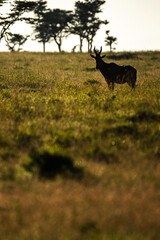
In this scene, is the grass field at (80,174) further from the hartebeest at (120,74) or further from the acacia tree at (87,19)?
the acacia tree at (87,19)

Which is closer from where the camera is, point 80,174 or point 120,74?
point 80,174

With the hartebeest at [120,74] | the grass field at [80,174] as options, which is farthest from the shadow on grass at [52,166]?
the hartebeest at [120,74]

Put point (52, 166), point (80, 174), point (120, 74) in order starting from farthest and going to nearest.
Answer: point (120, 74) → point (52, 166) → point (80, 174)

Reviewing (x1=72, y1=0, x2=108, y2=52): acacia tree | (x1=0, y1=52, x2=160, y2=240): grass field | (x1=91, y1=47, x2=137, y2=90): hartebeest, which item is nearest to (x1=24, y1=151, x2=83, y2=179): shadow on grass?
(x1=0, y1=52, x2=160, y2=240): grass field

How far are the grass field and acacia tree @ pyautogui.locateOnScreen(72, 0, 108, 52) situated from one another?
42108mm

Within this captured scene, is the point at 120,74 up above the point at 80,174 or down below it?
above

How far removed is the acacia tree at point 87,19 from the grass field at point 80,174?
42.1 metres

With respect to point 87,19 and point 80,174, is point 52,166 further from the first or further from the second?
point 87,19

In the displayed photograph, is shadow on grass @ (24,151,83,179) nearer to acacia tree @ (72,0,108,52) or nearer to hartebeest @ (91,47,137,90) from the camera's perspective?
hartebeest @ (91,47,137,90)

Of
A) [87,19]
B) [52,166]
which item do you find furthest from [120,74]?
[87,19]

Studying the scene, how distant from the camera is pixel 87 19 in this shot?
150ft

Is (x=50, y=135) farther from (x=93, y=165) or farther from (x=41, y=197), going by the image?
(x=41, y=197)

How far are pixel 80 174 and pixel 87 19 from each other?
151 ft

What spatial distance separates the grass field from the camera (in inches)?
111
